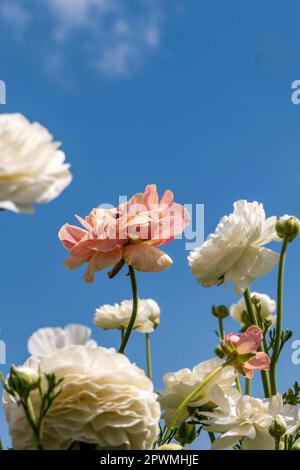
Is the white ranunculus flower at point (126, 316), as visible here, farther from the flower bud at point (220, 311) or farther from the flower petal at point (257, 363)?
the flower petal at point (257, 363)

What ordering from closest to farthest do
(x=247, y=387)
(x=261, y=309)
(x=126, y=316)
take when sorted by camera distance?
(x=247, y=387)
(x=126, y=316)
(x=261, y=309)

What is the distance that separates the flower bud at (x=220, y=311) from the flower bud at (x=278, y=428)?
0.54 m

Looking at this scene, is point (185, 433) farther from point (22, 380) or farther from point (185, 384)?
point (22, 380)

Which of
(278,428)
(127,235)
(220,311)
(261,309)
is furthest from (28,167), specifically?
(261,309)

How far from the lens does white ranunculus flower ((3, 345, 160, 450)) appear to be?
68 cm

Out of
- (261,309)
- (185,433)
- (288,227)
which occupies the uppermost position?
(288,227)

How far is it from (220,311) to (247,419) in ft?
1.65

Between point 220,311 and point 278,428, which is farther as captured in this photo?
point 220,311

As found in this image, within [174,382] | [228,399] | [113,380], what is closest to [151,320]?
[174,382]

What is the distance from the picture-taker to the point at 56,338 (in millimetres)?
743

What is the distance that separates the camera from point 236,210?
1172 mm

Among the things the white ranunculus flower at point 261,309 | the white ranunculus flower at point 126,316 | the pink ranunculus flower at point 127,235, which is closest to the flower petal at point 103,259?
the pink ranunculus flower at point 127,235

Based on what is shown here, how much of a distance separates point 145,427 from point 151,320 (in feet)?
2.84

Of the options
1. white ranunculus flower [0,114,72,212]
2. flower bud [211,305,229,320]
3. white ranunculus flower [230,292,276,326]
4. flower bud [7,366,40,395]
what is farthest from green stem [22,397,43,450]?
white ranunculus flower [230,292,276,326]
